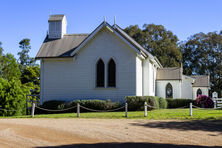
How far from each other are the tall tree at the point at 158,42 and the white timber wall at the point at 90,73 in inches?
1149

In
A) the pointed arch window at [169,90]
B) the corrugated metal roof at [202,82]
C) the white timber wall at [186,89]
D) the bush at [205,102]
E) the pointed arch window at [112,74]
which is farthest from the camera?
the corrugated metal roof at [202,82]

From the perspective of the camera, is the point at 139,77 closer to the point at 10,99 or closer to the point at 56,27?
the point at 56,27

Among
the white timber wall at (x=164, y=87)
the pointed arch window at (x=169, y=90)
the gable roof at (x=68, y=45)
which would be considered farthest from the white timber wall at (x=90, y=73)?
the pointed arch window at (x=169, y=90)

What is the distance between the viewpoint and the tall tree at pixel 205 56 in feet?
197

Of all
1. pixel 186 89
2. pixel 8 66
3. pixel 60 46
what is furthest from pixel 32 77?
pixel 186 89

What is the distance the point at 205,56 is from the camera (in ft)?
198

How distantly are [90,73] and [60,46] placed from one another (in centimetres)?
456

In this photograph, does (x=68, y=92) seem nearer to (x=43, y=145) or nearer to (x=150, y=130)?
(x=150, y=130)

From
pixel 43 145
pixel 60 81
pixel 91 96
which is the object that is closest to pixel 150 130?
pixel 43 145

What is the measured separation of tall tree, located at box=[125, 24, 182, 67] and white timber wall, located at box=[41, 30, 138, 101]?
29.2m

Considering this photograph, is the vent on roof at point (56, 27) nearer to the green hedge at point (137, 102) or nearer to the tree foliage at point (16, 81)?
the tree foliage at point (16, 81)

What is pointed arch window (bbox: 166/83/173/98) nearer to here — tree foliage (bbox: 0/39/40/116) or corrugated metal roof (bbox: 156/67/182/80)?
corrugated metal roof (bbox: 156/67/182/80)

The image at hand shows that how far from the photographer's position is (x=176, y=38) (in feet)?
179

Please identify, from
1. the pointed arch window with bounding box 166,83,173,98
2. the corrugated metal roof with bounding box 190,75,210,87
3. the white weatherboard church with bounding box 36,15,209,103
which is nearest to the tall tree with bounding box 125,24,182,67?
the corrugated metal roof with bounding box 190,75,210,87
